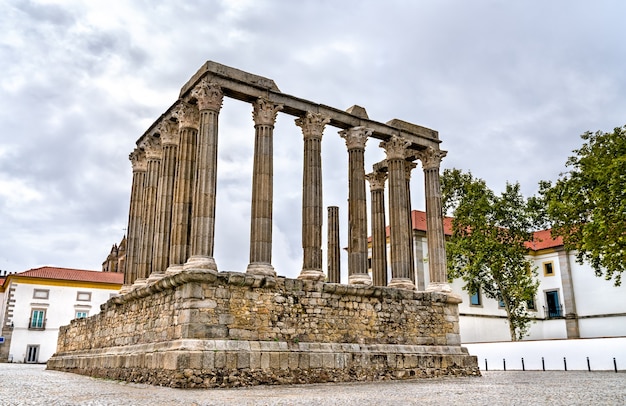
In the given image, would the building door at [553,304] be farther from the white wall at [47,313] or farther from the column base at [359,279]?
the white wall at [47,313]

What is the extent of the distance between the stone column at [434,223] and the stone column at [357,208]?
310cm

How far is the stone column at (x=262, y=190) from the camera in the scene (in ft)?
53.4

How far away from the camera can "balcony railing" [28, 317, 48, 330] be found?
45.0 m

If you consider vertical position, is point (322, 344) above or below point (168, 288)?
below

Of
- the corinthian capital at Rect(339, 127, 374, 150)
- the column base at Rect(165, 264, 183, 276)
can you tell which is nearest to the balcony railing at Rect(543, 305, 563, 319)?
the corinthian capital at Rect(339, 127, 374, 150)

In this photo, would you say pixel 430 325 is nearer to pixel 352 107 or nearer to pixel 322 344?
pixel 322 344

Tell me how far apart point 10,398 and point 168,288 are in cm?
519

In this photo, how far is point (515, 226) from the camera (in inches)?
1319

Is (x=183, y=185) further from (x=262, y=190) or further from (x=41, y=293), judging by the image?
(x=41, y=293)

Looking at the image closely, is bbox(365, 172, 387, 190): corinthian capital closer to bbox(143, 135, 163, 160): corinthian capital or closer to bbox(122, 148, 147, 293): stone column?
bbox(143, 135, 163, 160): corinthian capital

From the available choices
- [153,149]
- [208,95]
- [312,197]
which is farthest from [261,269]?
[153,149]

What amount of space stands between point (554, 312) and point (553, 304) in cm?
60

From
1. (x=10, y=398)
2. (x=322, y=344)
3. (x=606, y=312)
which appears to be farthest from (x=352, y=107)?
(x=606, y=312)

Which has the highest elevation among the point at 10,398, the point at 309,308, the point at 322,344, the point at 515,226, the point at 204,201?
the point at 515,226
